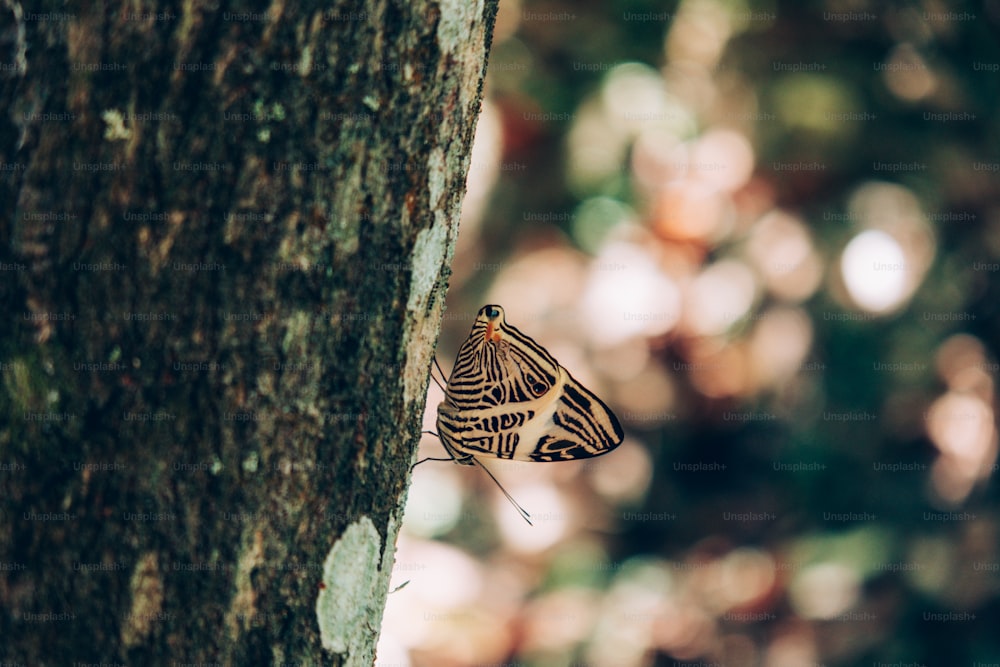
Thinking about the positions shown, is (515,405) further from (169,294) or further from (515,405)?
(169,294)

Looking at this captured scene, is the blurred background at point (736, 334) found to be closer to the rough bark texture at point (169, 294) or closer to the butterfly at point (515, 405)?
the butterfly at point (515, 405)

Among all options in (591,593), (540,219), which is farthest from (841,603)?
(540,219)

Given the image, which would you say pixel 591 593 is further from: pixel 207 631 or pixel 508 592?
pixel 207 631

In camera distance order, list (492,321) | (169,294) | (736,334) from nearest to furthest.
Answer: (169,294)
(492,321)
(736,334)

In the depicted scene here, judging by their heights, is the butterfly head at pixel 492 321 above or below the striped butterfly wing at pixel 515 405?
above

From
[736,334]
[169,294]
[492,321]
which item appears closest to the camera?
[169,294]

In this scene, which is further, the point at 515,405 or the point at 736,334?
the point at 736,334

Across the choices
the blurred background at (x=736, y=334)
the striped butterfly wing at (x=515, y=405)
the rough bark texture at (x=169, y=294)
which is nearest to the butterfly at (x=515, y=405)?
the striped butterfly wing at (x=515, y=405)

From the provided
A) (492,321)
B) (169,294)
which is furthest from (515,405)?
(169,294)
